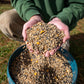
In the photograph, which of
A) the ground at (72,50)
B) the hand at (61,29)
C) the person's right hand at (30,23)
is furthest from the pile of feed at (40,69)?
the ground at (72,50)

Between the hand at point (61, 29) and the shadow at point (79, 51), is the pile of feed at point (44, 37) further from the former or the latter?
the shadow at point (79, 51)

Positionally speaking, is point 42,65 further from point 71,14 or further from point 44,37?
point 71,14

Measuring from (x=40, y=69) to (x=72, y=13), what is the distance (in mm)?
1054

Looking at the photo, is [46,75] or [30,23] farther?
[30,23]

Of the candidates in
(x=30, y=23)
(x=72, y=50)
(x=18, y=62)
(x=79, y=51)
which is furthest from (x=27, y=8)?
(x=79, y=51)

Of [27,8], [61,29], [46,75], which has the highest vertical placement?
[27,8]

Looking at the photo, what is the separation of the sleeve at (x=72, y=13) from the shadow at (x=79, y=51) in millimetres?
891

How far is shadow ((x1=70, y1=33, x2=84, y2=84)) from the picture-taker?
6.36ft

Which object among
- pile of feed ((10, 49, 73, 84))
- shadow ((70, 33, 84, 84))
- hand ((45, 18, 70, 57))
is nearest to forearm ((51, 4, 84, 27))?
A: hand ((45, 18, 70, 57))

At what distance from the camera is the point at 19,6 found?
5.98 ft

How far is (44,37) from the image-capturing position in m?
1.41

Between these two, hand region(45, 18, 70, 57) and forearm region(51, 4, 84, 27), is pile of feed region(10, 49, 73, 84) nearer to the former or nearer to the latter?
hand region(45, 18, 70, 57)

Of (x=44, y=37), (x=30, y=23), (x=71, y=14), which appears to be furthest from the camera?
(x=71, y=14)

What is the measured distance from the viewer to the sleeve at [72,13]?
1.65 meters
